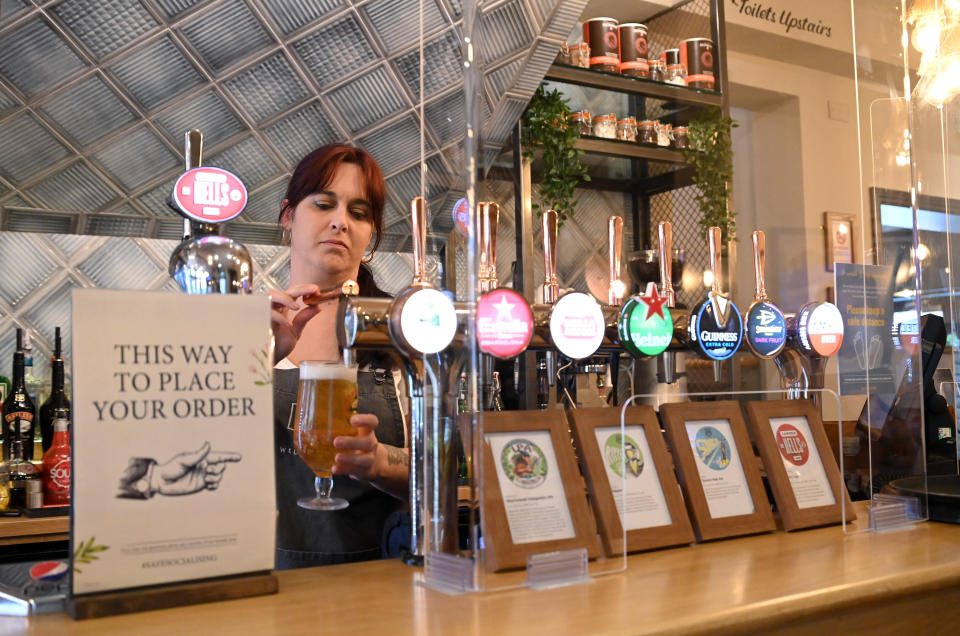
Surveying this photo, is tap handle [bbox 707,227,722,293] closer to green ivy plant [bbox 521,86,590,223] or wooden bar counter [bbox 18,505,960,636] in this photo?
wooden bar counter [bbox 18,505,960,636]

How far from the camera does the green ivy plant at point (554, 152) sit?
7.67 feet

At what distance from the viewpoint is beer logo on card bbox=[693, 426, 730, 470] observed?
133 cm

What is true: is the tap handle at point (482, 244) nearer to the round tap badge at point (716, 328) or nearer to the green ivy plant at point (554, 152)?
the round tap badge at point (716, 328)

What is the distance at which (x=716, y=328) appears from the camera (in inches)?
57.8

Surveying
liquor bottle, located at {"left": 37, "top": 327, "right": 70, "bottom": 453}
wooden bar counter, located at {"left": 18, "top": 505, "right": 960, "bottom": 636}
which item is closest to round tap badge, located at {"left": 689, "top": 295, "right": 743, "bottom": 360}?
wooden bar counter, located at {"left": 18, "top": 505, "right": 960, "bottom": 636}

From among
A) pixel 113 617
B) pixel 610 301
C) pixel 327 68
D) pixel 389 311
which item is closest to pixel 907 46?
pixel 610 301

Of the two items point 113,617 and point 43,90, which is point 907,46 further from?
point 43,90

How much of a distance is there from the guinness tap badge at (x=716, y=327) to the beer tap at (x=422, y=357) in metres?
0.51

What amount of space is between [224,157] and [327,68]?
558 mm

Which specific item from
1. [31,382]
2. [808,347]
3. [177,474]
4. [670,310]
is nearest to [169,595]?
[177,474]

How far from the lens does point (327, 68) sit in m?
3.54

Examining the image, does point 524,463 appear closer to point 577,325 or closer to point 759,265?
point 577,325

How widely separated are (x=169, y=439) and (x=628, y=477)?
2.06 ft

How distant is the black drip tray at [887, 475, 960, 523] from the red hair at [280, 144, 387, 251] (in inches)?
55.9
